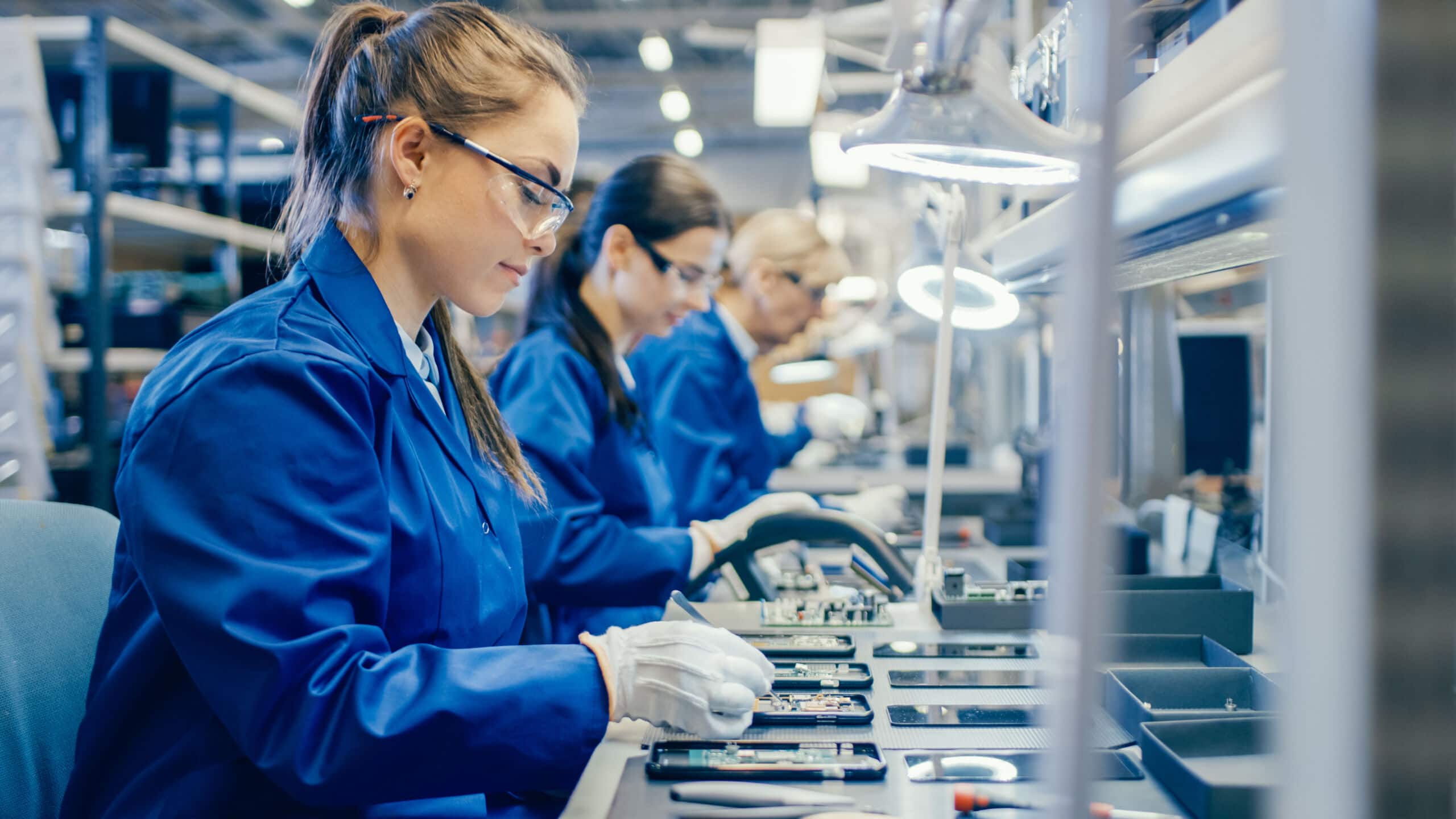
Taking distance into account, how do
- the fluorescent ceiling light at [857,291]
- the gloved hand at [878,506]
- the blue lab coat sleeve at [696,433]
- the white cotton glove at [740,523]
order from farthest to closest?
the fluorescent ceiling light at [857,291], the blue lab coat sleeve at [696,433], the gloved hand at [878,506], the white cotton glove at [740,523]

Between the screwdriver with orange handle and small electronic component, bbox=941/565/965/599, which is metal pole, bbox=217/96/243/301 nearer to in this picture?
small electronic component, bbox=941/565/965/599

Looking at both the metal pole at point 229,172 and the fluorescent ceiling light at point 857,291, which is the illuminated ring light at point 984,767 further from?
the metal pole at point 229,172

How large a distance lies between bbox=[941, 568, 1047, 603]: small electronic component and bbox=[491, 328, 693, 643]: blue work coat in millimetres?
494

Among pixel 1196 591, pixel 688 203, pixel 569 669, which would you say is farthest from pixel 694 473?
pixel 569 669

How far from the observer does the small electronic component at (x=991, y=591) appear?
4.75 feet

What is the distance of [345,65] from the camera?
1.14m

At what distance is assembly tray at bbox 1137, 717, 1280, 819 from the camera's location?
0.81m

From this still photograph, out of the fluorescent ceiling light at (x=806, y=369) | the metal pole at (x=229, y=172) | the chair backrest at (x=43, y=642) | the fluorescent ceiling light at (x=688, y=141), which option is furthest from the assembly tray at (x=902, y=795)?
the fluorescent ceiling light at (x=688, y=141)

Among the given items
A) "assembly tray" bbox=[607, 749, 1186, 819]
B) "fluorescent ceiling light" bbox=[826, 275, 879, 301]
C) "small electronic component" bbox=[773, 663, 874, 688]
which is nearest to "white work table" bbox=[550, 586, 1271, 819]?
"assembly tray" bbox=[607, 749, 1186, 819]

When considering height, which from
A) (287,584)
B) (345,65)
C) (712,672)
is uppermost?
(345,65)

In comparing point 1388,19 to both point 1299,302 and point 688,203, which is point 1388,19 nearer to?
point 1299,302

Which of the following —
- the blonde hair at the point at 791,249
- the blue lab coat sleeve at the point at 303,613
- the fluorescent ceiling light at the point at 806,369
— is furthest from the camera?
the fluorescent ceiling light at the point at 806,369

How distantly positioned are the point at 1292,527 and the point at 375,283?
3.20 ft

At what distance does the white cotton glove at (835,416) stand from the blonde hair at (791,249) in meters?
0.75
